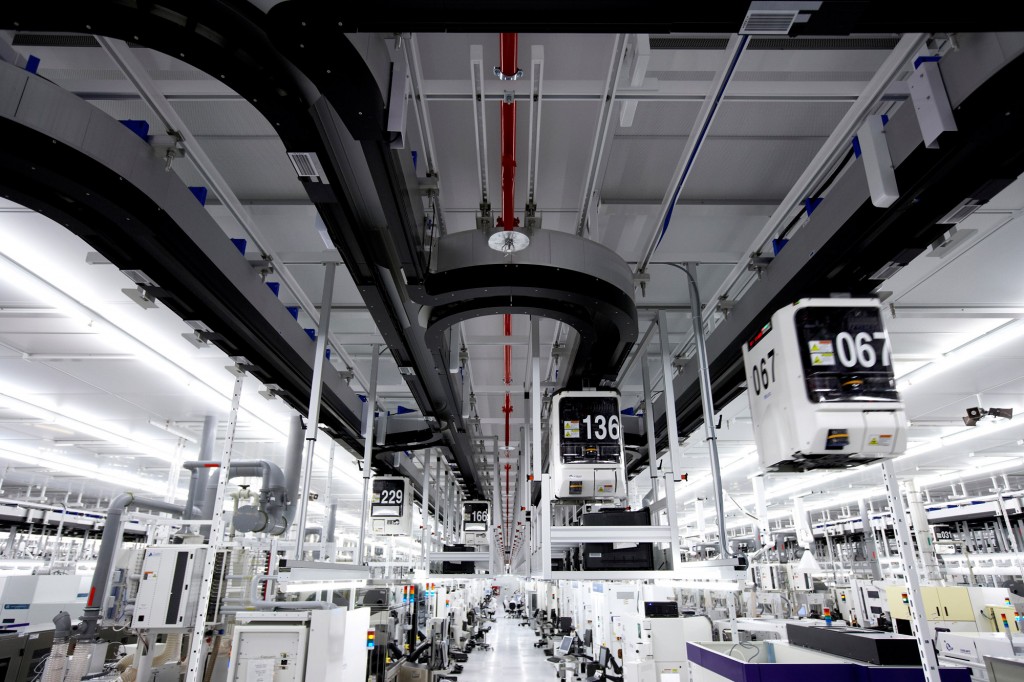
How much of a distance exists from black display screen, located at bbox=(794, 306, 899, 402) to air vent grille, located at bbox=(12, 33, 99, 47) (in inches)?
177

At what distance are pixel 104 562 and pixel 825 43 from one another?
33.0 ft

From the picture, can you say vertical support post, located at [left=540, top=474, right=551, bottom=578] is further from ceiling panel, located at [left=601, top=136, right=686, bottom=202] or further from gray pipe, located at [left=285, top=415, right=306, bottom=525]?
gray pipe, located at [left=285, top=415, right=306, bottom=525]

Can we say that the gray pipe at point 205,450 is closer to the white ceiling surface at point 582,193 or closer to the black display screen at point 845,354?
the white ceiling surface at point 582,193

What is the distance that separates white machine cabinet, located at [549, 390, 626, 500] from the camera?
17.4 feet

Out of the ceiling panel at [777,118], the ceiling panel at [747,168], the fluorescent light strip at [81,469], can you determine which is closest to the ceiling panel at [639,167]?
the ceiling panel at [747,168]

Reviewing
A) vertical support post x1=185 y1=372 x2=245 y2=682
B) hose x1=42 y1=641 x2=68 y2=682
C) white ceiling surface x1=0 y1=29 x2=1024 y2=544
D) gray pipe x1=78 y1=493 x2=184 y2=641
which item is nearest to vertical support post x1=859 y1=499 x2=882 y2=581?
white ceiling surface x1=0 y1=29 x2=1024 y2=544

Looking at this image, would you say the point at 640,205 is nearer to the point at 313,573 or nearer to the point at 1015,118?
the point at 1015,118

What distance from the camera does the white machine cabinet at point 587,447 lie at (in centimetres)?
530

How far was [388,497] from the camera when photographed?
10.6m

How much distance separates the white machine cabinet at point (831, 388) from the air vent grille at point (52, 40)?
4.43m

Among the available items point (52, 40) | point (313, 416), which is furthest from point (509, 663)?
point (52, 40)

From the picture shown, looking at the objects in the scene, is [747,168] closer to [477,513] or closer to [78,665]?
[78,665]

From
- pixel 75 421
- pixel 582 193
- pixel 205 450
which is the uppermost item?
pixel 582 193

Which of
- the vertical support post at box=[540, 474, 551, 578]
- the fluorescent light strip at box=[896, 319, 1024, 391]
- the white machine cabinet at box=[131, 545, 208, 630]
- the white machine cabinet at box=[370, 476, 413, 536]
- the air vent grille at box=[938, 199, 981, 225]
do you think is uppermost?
the fluorescent light strip at box=[896, 319, 1024, 391]
